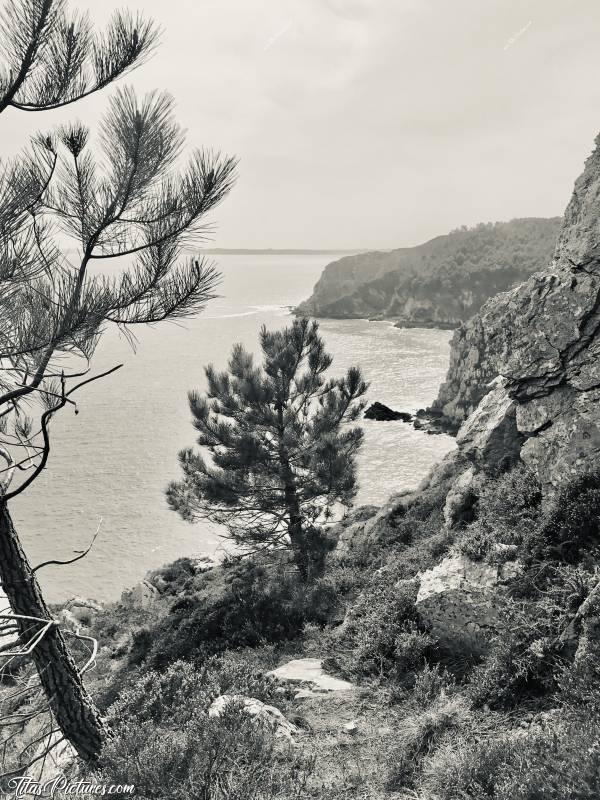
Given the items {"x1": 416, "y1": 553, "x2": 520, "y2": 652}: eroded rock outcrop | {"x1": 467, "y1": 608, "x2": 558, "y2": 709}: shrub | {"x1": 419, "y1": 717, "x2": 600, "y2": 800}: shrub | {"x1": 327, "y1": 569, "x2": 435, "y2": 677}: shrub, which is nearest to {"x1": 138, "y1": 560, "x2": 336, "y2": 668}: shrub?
{"x1": 327, "y1": 569, "x2": 435, "y2": 677}: shrub

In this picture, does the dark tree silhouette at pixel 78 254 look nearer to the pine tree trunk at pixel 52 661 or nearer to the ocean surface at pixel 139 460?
the pine tree trunk at pixel 52 661

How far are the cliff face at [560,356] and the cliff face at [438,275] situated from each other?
79347mm

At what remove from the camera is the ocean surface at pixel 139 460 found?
954 inches

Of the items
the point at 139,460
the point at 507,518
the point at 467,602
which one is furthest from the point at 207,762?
the point at 139,460

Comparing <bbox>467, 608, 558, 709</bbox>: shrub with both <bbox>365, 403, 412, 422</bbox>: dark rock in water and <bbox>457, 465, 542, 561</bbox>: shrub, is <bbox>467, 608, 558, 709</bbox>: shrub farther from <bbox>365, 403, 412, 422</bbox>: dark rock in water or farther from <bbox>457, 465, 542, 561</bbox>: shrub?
<bbox>365, 403, 412, 422</bbox>: dark rock in water

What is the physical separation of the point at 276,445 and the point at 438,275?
298 ft

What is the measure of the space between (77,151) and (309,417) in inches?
477

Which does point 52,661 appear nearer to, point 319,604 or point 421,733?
point 421,733

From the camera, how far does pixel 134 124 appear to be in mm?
4586

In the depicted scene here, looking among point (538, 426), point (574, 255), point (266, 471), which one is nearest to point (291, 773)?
point (538, 426)

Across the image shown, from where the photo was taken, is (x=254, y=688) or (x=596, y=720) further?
(x=254, y=688)

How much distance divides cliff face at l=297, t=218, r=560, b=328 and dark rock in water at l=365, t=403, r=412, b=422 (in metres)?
47.9

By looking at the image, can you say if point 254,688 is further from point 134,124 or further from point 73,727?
point 134,124

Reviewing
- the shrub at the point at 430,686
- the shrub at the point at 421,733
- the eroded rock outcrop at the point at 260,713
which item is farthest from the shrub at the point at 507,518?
the eroded rock outcrop at the point at 260,713
